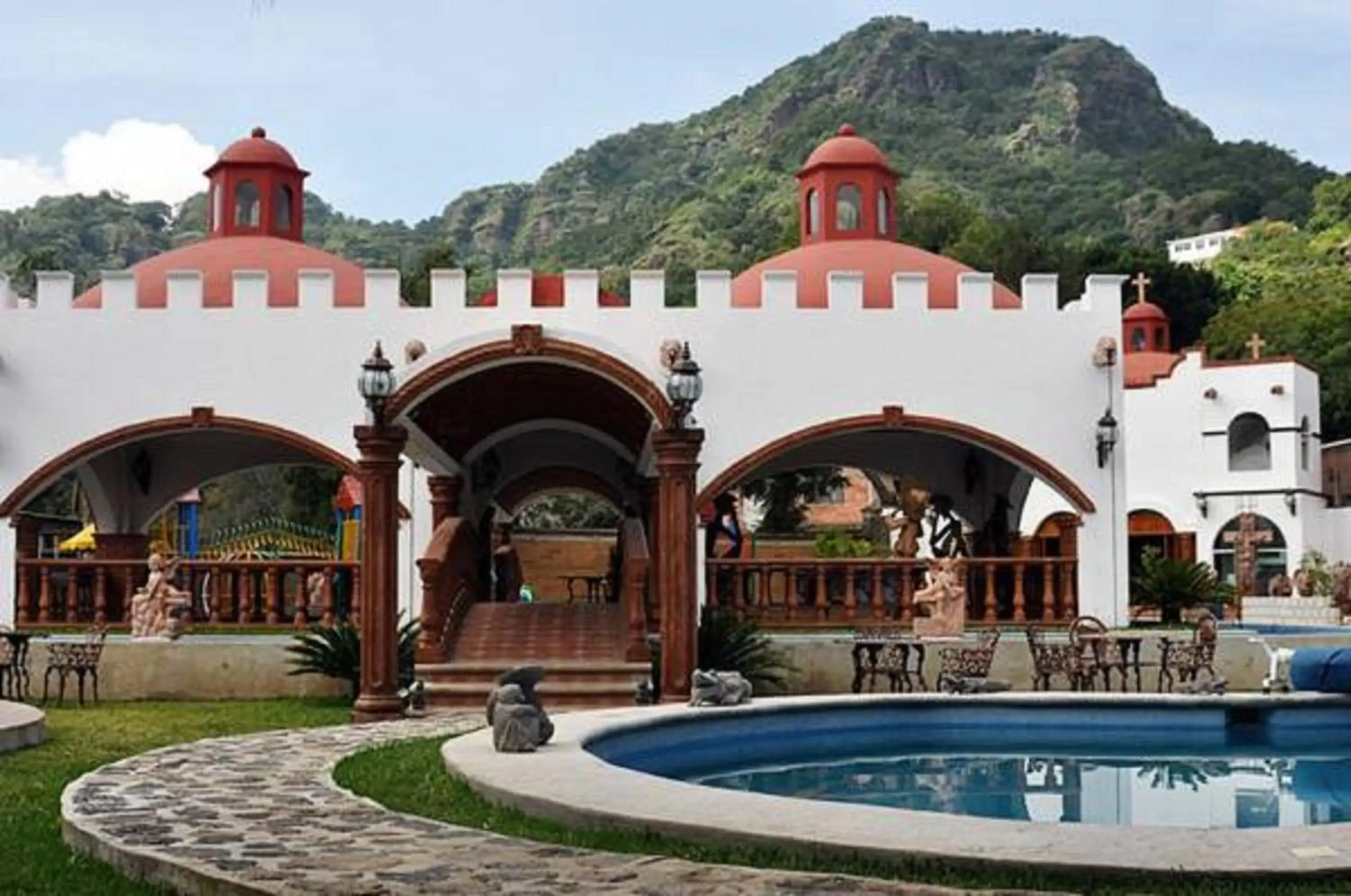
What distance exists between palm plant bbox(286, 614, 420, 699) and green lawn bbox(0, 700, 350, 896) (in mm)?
336

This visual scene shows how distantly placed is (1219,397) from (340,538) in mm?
20175

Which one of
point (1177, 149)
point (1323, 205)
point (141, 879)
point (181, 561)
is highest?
point (1177, 149)

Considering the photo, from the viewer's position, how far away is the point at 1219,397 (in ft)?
119

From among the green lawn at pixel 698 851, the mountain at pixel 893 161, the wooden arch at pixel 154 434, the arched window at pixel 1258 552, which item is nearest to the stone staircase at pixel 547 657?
the wooden arch at pixel 154 434

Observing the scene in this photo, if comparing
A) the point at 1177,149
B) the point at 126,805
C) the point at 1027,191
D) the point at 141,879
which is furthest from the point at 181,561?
the point at 1177,149

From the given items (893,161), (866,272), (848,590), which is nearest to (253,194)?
(866,272)

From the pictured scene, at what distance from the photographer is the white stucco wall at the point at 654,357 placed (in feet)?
65.9

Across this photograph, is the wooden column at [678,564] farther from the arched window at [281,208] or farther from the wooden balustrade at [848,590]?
the arched window at [281,208]

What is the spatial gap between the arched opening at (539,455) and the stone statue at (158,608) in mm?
2985

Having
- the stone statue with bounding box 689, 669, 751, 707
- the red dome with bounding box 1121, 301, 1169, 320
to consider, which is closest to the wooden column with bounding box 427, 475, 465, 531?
the stone statue with bounding box 689, 669, 751, 707

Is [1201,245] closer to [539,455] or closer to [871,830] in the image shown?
[539,455]

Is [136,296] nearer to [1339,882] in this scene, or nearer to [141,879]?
[141,879]

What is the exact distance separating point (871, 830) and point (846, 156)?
19.6m

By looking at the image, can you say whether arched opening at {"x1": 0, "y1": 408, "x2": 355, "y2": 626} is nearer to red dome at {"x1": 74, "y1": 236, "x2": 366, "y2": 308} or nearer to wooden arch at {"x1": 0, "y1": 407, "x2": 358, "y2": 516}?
wooden arch at {"x1": 0, "y1": 407, "x2": 358, "y2": 516}
